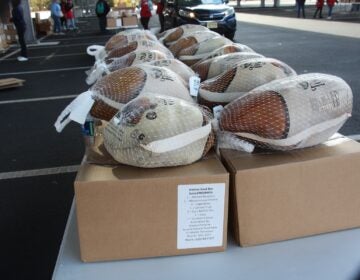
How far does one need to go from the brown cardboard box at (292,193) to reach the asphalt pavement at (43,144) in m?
1.53

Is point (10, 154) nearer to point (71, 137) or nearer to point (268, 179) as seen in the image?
point (71, 137)

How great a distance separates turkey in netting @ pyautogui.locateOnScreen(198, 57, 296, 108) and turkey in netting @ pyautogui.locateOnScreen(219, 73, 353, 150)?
0.70 ft

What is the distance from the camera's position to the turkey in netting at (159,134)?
3.98ft

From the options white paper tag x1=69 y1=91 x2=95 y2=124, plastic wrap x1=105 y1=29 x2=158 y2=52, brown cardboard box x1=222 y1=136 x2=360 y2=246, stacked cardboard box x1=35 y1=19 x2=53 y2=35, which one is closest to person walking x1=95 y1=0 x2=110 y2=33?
stacked cardboard box x1=35 y1=19 x2=53 y2=35

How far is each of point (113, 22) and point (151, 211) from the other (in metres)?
18.3

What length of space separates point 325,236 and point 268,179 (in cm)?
30

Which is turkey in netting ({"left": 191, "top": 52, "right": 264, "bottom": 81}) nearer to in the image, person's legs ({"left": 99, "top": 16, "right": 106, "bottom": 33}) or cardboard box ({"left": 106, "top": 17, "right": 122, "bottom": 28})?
person's legs ({"left": 99, "top": 16, "right": 106, "bottom": 33})

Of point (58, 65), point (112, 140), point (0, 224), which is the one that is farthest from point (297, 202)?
point (58, 65)

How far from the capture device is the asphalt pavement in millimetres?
2590

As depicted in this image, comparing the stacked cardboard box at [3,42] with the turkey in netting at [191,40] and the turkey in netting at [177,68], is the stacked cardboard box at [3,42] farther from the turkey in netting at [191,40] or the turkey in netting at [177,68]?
the turkey in netting at [177,68]

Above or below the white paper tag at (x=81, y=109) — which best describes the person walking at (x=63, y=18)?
below

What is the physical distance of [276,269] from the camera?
3.87 ft

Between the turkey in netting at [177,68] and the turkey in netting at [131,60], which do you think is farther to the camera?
the turkey in netting at [131,60]

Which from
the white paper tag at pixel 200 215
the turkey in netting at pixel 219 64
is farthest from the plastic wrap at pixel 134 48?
the white paper tag at pixel 200 215
